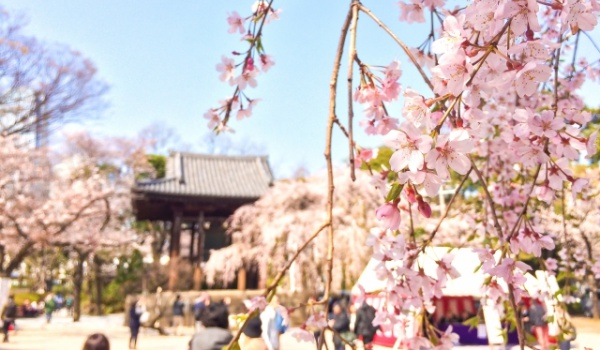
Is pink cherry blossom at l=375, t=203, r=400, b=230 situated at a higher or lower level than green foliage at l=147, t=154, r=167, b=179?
lower

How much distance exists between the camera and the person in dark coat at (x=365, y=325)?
5.87 metres

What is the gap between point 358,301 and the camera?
1783 millimetres

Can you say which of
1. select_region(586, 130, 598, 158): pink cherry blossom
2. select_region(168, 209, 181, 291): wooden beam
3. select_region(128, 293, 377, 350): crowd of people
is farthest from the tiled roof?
select_region(586, 130, 598, 158): pink cherry blossom

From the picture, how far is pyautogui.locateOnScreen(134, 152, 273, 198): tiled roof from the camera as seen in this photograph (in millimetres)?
16078

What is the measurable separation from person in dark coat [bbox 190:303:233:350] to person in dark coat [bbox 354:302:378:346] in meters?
2.88

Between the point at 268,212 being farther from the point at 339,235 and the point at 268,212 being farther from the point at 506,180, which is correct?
the point at 506,180

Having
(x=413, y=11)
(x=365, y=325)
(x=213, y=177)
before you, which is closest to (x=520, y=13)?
(x=413, y=11)

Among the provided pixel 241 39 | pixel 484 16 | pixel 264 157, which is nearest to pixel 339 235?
pixel 264 157

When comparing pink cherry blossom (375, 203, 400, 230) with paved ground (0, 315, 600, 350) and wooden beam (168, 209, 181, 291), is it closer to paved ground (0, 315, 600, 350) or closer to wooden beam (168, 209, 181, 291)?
paved ground (0, 315, 600, 350)

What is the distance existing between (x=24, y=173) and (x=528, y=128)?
17536 millimetres

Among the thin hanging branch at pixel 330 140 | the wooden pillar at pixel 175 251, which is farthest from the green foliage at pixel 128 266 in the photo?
the thin hanging branch at pixel 330 140

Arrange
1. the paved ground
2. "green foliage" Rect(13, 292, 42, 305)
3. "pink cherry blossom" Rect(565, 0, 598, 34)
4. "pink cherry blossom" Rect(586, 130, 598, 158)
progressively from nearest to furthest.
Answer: "pink cherry blossom" Rect(565, 0, 598, 34), "pink cherry blossom" Rect(586, 130, 598, 158), the paved ground, "green foliage" Rect(13, 292, 42, 305)

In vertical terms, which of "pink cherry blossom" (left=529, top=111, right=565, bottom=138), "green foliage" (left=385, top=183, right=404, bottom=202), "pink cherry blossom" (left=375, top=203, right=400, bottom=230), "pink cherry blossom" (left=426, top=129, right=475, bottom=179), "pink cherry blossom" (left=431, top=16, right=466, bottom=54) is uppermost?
"pink cherry blossom" (left=431, top=16, right=466, bottom=54)

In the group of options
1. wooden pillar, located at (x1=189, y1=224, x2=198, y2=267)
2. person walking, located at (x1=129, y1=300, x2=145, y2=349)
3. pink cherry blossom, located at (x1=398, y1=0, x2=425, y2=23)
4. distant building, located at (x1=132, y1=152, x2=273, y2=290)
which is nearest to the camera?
pink cherry blossom, located at (x1=398, y1=0, x2=425, y2=23)
